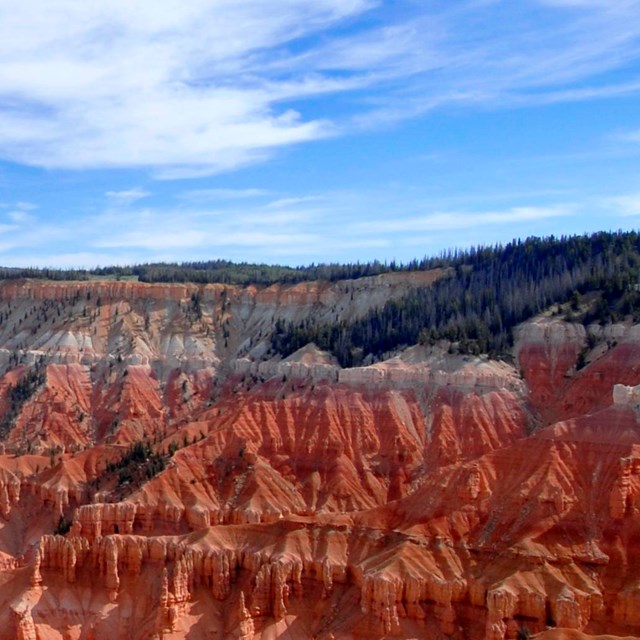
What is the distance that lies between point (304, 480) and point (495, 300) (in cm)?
4319

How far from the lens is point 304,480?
115 m

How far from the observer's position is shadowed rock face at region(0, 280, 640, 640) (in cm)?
7888

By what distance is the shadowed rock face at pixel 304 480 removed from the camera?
78.9m

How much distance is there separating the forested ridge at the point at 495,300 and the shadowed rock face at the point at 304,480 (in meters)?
3.90

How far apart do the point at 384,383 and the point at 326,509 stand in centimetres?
2369

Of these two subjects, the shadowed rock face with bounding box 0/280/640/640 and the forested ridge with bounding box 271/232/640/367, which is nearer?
the shadowed rock face with bounding box 0/280/640/640

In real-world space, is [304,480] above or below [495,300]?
below

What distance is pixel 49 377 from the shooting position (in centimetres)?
16362

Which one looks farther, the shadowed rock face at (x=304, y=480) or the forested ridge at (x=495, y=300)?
the forested ridge at (x=495, y=300)

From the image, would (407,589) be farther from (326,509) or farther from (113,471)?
(113,471)

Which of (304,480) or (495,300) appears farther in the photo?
(495,300)

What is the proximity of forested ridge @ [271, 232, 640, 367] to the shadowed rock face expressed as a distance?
3.90m

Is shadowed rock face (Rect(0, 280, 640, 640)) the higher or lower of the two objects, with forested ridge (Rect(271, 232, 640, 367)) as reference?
lower

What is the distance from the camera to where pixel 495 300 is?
469 feet
